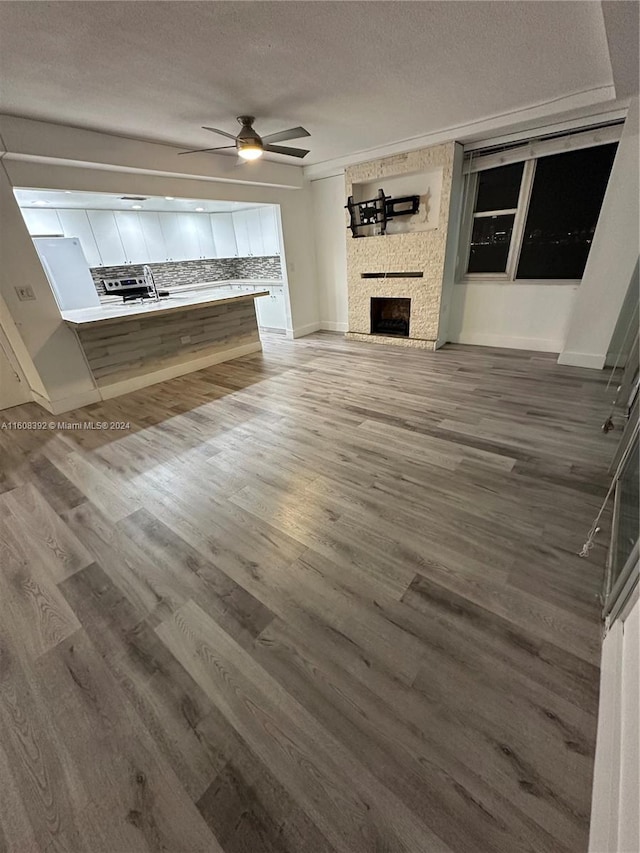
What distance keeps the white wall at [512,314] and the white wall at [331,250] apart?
76.3 inches

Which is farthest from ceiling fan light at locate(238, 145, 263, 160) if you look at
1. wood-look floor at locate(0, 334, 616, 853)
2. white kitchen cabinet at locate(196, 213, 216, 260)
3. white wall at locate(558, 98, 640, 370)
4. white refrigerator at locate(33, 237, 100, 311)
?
white kitchen cabinet at locate(196, 213, 216, 260)

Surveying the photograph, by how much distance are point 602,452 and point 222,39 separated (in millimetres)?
3595

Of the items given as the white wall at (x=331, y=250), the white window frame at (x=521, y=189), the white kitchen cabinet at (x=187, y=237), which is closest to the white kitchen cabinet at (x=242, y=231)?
the white kitchen cabinet at (x=187, y=237)

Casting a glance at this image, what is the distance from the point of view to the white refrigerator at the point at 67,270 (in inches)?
185

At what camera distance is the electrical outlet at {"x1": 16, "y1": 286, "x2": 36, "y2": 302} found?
3115 mm

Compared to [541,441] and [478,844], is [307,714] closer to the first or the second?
[478,844]

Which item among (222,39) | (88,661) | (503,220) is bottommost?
(88,661)

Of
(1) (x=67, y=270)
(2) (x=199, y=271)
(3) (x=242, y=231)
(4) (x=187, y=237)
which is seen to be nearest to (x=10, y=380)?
(1) (x=67, y=270)

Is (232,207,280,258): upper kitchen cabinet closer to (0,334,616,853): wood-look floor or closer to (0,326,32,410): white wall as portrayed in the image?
(0,326,32,410): white wall

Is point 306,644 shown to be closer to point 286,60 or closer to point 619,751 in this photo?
point 619,751

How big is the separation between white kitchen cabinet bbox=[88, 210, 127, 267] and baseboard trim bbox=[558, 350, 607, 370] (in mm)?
7006

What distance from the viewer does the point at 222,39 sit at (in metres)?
1.91

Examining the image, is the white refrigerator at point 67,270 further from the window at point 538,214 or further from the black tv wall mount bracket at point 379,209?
the window at point 538,214

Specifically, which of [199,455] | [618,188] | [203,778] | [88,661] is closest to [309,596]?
[203,778]
